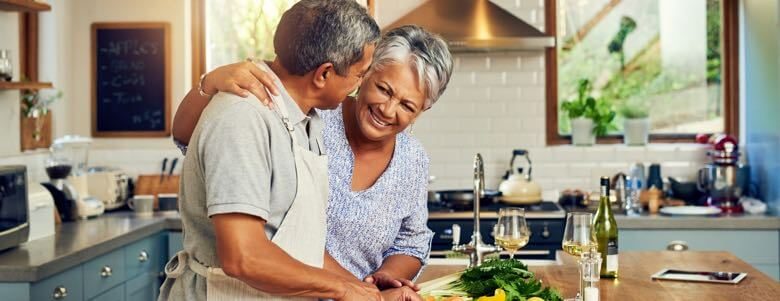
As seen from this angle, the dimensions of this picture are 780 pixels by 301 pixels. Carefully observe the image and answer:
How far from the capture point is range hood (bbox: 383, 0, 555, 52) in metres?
5.73

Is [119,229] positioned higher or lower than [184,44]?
lower

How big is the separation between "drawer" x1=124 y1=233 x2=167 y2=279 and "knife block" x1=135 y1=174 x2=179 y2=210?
66 cm

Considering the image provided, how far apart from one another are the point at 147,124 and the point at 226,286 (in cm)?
416

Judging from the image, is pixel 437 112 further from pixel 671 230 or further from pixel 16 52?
pixel 16 52

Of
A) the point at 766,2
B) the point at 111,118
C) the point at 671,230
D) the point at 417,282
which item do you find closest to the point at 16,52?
the point at 111,118

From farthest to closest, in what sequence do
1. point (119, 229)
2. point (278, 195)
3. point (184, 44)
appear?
1. point (184, 44)
2. point (119, 229)
3. point (278, 195)

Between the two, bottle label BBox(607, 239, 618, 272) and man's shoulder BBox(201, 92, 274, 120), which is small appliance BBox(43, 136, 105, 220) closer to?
bottle label BBox(607, 239, 618, 272)

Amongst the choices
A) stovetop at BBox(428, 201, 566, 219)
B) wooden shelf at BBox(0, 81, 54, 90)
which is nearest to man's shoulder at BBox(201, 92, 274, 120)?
wooden shelf at BBox(0, 81, 54, 90)

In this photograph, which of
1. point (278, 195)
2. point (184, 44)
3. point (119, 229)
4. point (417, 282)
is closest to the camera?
point (278, 195)

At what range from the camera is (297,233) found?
6.93ft

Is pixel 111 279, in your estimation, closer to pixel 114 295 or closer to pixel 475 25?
pixel 114 295

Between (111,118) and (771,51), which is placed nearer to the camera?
(771,51)

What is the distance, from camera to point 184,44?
6062 mm

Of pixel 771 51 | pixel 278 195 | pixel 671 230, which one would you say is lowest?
pixel 671 230
